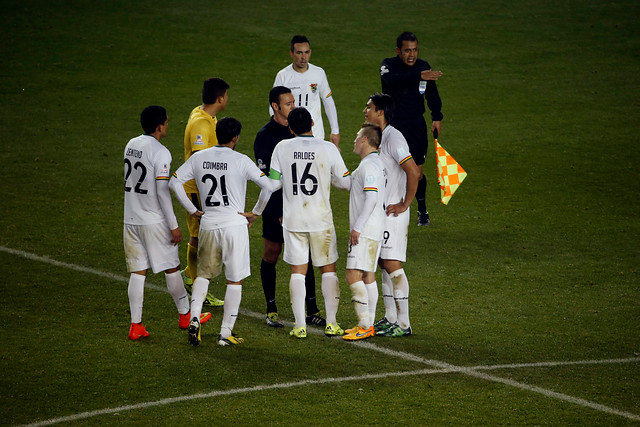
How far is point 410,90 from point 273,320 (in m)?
3.97

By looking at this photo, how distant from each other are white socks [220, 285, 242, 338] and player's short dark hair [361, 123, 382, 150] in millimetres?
1742

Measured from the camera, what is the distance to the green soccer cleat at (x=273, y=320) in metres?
8.13

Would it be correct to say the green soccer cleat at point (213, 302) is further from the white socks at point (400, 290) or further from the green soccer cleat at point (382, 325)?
the white socks at point (400, 290)

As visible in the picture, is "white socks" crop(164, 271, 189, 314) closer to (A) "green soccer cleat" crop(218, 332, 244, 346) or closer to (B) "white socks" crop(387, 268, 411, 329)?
(A) "green soccer cleat" crop(218, 332, 244, 346)

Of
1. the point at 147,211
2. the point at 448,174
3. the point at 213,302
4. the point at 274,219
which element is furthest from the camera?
the point at 448,174

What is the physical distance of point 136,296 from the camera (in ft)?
25.1

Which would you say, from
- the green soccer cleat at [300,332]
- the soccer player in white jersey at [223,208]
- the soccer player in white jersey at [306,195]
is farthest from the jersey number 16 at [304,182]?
the green soccer cleat at [300,332]

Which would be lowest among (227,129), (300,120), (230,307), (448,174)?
(230,307)

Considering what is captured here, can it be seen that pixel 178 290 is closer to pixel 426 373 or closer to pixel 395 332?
pixel 395 332

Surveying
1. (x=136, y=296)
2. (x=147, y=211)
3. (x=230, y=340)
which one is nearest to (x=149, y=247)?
(x=147, y=211)

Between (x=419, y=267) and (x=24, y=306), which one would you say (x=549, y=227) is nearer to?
(x=419, y=267)

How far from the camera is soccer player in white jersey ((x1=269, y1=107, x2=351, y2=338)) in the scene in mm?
7410

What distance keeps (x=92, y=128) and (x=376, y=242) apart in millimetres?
11044

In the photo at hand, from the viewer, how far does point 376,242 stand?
7.55 metres
